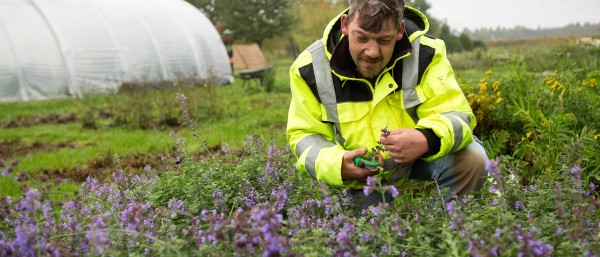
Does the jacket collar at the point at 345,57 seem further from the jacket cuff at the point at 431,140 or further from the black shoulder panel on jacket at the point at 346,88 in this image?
the jacket cuff at the point at 431,140

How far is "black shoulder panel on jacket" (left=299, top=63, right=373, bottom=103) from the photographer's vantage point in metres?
3.15

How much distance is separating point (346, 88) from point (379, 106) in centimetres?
21

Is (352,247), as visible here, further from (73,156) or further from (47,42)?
(47,42)

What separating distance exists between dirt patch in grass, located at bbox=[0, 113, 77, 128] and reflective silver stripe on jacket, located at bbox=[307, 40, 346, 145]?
8.26 m

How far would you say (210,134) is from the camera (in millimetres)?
7367

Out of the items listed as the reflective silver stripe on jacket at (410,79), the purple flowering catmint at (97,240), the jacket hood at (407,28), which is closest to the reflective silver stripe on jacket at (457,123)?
the reflective silver stripe on jacket at (410,79)

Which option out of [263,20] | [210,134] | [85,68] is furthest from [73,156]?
[263,20]

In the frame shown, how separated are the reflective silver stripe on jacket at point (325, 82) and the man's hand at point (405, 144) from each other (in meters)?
0.60

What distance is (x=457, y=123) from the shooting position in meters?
2.81

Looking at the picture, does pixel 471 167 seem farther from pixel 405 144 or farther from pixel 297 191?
pixel 297 191

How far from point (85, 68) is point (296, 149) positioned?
12.8 meters

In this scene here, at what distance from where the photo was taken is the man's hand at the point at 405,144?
8.50 ft

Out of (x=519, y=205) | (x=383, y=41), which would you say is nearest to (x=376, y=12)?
(x=383, y=41)

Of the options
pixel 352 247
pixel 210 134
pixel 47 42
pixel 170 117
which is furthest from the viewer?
pixel 47 42
